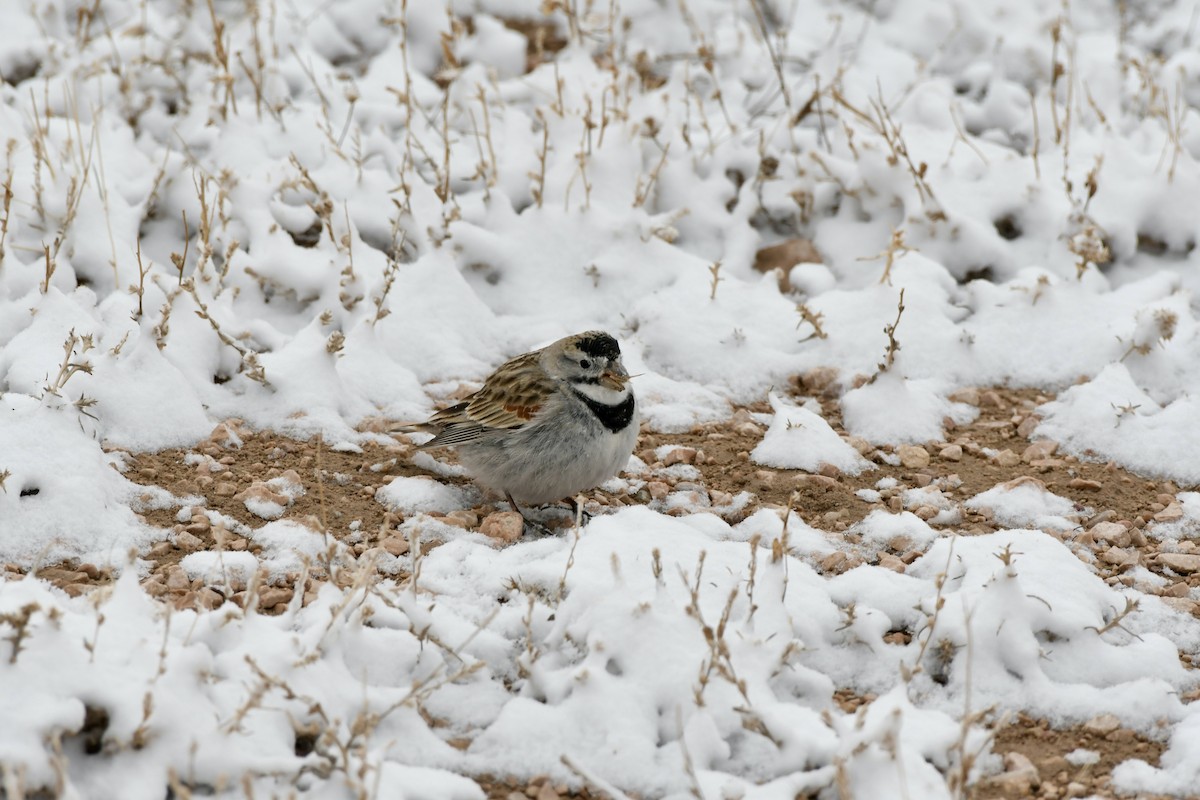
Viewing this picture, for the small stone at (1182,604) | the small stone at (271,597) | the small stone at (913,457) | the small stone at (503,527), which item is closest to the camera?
the small stone at (271,597)

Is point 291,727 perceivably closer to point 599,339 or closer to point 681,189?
point 599,339

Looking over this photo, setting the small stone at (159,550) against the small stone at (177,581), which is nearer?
the small stone at (177,581)

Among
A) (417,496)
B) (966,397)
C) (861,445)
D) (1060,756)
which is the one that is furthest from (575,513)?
(1060,756)

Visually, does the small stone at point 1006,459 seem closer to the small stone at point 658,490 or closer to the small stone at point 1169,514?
the small stone at point 1169,514

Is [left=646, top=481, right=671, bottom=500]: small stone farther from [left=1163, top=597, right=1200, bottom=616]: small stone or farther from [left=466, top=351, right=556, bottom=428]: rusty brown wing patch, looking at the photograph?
[left=1163, top=597, right=1200, bottom=616]: small stone

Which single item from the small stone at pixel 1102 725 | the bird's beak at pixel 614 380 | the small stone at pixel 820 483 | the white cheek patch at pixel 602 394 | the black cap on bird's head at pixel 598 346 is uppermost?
the black cap on bird's head at pixel 598 346

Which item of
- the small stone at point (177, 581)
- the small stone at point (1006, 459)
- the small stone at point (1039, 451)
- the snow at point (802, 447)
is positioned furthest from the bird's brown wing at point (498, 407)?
the small stone at point (1039, 451)

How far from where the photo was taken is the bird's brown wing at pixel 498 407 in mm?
5195

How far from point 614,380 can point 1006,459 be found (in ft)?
5.81

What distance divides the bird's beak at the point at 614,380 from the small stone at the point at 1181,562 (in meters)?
2.13

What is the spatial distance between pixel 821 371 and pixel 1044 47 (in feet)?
15.0

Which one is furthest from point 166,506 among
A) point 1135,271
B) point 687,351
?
point 1135,271

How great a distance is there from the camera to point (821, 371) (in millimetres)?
6309

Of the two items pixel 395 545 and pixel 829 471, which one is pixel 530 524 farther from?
pixel 829 471
